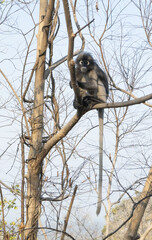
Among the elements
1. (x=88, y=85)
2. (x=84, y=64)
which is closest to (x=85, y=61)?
(x=84, y=64)

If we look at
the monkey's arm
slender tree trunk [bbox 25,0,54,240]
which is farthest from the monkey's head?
slender tree trunk [bbox 25,0,54,240]

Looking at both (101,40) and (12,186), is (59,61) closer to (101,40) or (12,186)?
(101,40)

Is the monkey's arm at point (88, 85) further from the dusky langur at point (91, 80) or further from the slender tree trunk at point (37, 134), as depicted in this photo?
the slender tree trunk at point (37, 134)

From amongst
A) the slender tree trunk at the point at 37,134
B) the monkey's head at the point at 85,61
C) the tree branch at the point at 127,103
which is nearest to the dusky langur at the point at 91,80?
the monkey's head at the point at 85,61

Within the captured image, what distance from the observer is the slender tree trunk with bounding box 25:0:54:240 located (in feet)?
14.3

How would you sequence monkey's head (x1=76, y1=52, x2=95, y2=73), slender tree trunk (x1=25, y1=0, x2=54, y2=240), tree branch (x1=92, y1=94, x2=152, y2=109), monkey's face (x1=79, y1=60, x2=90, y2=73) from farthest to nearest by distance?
monkey's head (x1=76, y1=52, x2=95, y2=73), monkey's face (x1=79, y1=60, x2=90, y2=73), slender tree trunk (x1=25, y1=0, x2=54, y2=240), tree branch (x1=92, y1=94, x2=152, y2=109)

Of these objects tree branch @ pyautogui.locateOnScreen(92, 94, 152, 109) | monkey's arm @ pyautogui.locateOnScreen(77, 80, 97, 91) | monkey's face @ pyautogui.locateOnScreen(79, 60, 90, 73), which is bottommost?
tree branch @ pyautogui.locateOnScreen(92, 94, 152, 109)

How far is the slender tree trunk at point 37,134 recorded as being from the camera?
435 cm

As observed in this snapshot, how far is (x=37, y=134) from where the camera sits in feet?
15.3

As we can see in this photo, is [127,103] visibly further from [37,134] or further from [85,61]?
[85,61]

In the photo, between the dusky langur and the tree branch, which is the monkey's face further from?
the tree branch

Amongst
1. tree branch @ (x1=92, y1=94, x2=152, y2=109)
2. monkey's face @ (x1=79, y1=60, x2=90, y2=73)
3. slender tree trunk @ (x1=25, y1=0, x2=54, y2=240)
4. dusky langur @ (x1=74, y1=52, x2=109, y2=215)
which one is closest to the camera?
tree branch @ (x1=92, y1=94, x2=152, y2=109)

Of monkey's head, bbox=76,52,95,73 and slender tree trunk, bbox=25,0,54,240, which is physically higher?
monkey's head, bbox=76,52,95,73

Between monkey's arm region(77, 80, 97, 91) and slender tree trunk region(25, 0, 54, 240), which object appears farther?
monkey's arm region(77, 80, 97, 91)
